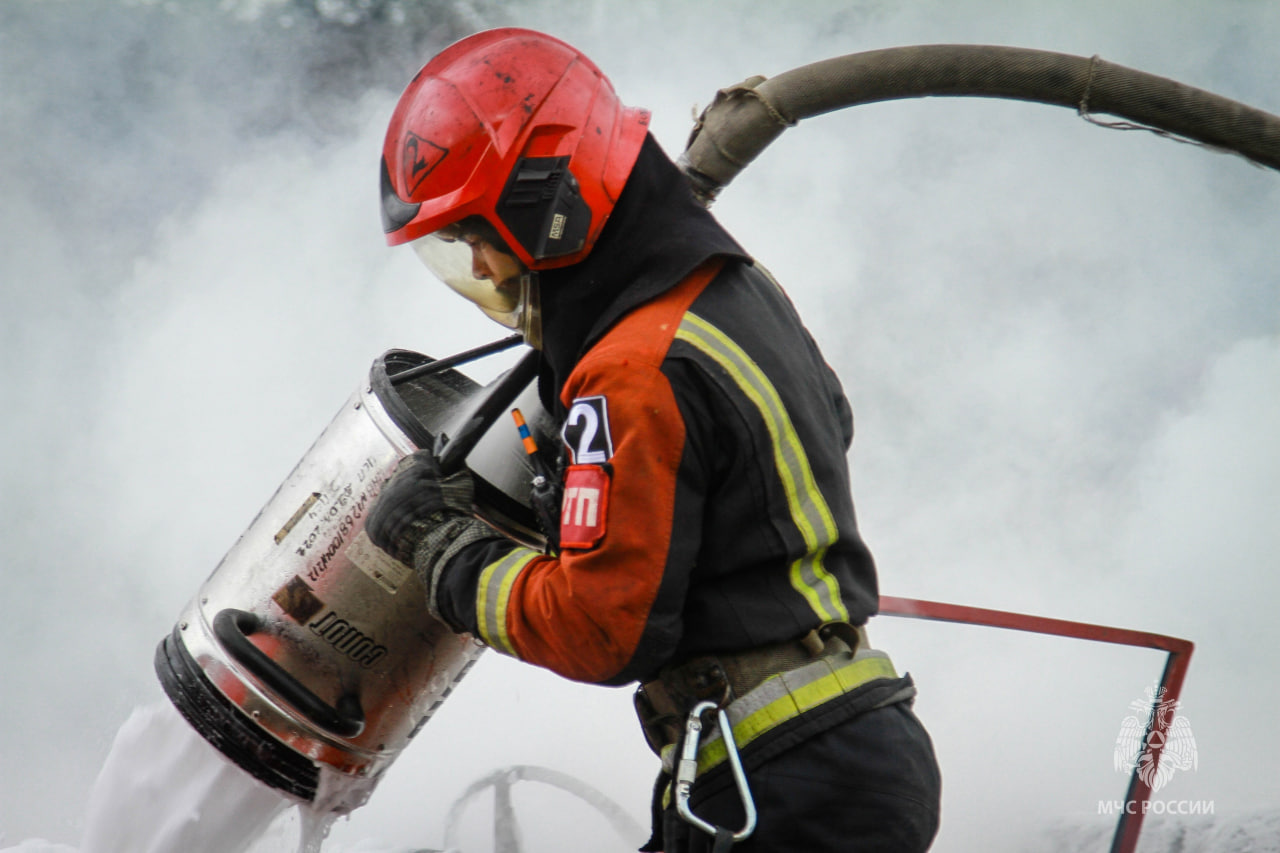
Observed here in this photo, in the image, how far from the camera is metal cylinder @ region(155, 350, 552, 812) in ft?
5.58

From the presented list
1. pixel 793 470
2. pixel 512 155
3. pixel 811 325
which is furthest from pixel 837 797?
pixel 811 325

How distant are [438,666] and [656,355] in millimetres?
804

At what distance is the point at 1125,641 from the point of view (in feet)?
9.43

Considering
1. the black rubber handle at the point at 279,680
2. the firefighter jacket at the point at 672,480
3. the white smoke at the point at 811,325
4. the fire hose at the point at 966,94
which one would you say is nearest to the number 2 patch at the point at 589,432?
the firefighter jacket at the point at 672,480

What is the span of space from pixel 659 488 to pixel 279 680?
2.59 feet

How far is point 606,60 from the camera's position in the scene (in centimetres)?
413

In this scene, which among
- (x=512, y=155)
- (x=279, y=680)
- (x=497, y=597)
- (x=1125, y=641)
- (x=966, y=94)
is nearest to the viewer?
(x=497, y=597)

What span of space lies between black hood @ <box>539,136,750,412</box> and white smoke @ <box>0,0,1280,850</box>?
7.04ft

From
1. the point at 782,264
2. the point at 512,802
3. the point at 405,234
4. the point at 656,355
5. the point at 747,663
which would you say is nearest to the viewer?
→ the point at 656,355

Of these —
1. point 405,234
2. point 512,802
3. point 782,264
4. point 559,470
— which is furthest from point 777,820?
point 782,264

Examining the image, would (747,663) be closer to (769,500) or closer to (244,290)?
(769,500)

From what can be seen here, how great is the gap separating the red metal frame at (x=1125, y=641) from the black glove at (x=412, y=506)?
5.66 feet

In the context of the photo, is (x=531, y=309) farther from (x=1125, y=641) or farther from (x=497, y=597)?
(x=1125, y=641)

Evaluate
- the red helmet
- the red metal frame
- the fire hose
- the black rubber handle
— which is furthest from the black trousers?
the red metal frame
